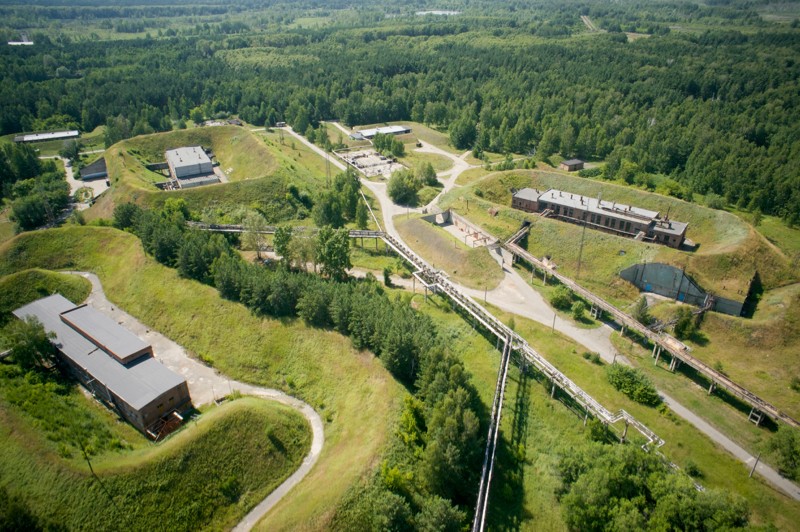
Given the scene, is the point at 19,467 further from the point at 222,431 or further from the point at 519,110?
the point at 519,110

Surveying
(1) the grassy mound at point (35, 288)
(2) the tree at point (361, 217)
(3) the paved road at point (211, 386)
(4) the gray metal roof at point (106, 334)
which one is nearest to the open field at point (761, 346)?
(3) the paved road at point (211, 386)

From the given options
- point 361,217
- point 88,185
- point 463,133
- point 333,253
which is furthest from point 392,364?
point 463,133

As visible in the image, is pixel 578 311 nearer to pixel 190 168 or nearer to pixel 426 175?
pixel 426 175

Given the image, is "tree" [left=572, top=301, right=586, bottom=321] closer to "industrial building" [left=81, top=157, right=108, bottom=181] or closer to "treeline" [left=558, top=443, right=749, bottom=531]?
"treeline" [left=558, top=443, right=749, bottom=531]

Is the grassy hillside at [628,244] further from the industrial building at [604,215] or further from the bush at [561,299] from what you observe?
the bush at [561,299]

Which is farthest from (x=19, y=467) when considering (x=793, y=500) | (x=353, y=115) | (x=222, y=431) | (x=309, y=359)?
(x=353, y=115)

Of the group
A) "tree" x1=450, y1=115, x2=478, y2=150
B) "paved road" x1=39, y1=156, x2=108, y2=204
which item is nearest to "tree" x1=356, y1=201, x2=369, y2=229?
"tree" x1=450, y1=115, x2=478, y2=150
